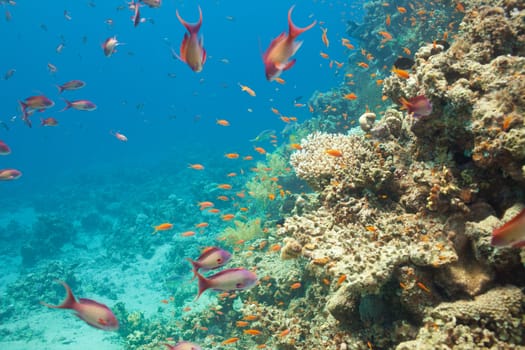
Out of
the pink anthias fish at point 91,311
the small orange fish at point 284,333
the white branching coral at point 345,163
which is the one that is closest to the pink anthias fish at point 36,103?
the pink anthias fish at point 91,311

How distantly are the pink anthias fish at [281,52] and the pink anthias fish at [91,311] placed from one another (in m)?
2.77

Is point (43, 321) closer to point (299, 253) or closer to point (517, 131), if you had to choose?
point (299, 253)

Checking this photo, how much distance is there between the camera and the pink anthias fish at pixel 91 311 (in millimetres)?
2892

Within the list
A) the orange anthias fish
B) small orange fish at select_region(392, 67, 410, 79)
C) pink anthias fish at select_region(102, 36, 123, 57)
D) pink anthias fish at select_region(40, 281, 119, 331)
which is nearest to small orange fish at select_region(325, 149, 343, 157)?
small orange fish at select_region(392, 67, 410, 79)

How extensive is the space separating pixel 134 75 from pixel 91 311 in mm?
157099

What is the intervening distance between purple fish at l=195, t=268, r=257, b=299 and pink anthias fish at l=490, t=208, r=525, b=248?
231cm

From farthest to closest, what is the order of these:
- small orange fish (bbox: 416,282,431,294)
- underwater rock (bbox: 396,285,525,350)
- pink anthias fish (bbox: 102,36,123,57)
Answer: pink anthias fish (bbox: 102,36,123,57)
small orange fish (bbox: 416,282,431,294)
underwater rock (bbox: 396,285,525,350)

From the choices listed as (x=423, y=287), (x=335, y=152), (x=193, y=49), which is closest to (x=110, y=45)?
(x=193, y=49)

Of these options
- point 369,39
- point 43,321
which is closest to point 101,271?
point 43,321

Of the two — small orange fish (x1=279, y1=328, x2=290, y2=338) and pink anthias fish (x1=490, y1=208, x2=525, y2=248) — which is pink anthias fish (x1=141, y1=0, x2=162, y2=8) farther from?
pink anthias fish (x1=490, y1=208, x2=525, y2=248)

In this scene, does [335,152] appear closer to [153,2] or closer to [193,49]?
[193,49]

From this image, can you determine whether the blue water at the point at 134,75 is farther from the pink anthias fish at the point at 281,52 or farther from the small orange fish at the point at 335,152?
the pink anthias fish at the point at 281,52

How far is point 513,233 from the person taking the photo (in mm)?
1931

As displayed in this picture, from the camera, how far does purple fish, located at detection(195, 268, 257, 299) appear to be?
3271 millimetres
